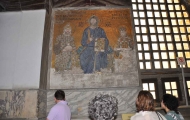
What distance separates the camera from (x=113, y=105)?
172cm

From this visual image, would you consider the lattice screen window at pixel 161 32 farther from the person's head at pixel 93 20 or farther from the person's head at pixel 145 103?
the person's head at pixel 145 103

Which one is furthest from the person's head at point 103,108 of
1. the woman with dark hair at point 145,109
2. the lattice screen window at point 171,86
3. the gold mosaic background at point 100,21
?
the lattice screen window at point 171,86

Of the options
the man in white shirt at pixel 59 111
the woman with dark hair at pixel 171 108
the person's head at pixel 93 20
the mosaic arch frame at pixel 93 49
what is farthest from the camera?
the person's head at pixel 93 20

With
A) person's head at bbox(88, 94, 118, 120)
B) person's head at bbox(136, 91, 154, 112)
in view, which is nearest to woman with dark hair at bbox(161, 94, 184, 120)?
person's head at bbox(136, 91, 154, 112)

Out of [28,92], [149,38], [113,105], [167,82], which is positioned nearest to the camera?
[113,105]

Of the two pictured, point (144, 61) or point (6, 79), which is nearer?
point (6, 79)

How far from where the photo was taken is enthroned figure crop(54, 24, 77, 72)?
5504 millimetres

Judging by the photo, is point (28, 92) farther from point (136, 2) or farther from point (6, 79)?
point (136, 2)

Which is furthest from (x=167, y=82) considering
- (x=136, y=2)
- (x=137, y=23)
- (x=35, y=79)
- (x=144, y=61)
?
A: (x=35, y=79)

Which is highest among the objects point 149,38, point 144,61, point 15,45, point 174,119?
point 149,38

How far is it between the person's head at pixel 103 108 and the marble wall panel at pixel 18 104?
11.4ft

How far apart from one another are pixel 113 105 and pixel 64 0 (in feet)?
18.6

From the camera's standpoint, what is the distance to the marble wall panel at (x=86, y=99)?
501 centimetres

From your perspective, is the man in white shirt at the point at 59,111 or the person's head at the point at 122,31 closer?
the man in white shirt at the point at 59,111
